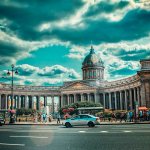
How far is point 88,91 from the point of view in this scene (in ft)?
461

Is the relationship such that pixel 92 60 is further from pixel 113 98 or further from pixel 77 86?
pixel 113 98

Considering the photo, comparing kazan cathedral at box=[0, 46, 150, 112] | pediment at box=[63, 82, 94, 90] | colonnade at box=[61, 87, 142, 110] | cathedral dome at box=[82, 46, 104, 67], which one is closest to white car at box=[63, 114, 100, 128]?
colonnade at box=[61, 87, 142, 110]

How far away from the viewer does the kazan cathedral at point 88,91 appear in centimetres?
11917

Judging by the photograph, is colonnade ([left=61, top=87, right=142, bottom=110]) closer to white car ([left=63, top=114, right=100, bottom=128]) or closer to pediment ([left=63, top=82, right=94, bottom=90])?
pediment ([left=63, top=82, right=94, bottom=90])

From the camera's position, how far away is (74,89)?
14250 centimetres

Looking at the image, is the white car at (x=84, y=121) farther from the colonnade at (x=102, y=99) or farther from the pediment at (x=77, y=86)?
the pediment at (x=77, y=86)

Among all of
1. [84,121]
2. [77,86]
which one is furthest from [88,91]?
[84,121]

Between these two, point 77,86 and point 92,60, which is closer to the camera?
point 77,86

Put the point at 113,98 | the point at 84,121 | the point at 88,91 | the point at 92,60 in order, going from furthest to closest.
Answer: the point at 92,60 < the point at 88,91 < the point at 113,98 < the point at 84,121

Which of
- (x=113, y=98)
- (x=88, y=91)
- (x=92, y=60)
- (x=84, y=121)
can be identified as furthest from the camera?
(x=92, y=60)

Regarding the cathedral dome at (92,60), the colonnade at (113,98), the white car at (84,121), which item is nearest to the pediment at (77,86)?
the colonnade at (113,98)

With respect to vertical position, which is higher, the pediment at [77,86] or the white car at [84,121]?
the pediment at [77,86]

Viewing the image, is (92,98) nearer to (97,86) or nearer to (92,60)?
(97,86)

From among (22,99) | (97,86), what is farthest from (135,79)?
(22,99)
